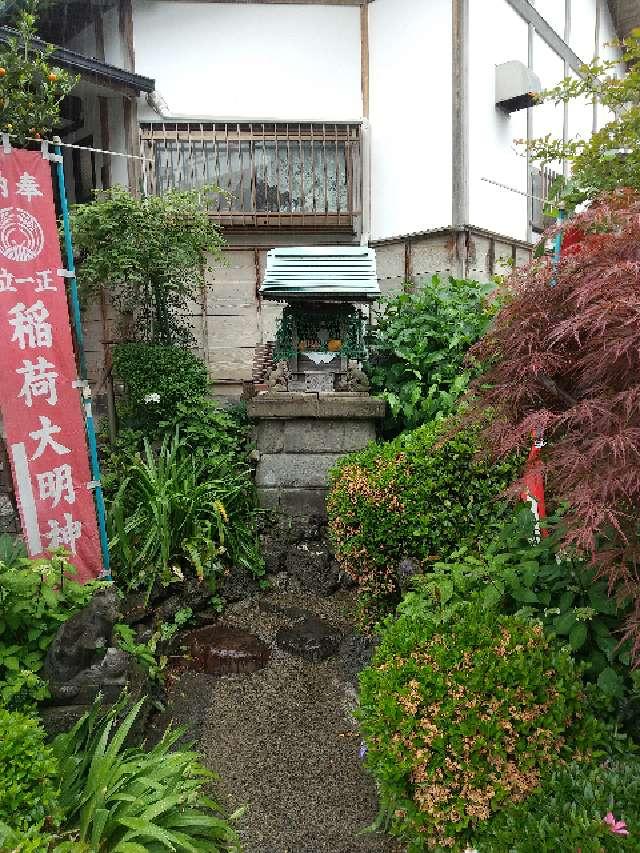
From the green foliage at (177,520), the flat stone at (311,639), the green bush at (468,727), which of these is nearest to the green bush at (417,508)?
the flat stone at (311,639)

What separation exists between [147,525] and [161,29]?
799 cm

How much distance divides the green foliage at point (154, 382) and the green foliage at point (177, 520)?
1.78ft

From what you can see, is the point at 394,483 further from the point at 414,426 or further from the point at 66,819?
the point at 66,819

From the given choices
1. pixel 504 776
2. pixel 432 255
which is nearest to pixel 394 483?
pixel 504 776

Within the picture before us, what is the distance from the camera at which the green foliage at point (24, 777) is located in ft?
9.67

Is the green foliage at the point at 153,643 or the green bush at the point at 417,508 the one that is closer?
the green foliage at the point at 153,643

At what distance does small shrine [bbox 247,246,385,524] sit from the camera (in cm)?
710

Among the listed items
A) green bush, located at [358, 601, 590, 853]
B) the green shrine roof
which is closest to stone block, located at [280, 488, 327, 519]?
the green shrine roof

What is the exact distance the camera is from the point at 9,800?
295cm

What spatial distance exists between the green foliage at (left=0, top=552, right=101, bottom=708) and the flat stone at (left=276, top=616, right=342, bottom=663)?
221 centimetres

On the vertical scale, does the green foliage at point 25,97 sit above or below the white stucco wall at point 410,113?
below

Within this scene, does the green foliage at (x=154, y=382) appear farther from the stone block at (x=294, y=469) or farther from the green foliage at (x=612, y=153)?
the green foliage at (x=612, y=153)

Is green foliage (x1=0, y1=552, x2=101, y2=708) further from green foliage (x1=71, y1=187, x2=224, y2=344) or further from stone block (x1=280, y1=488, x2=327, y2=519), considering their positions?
green foliage (x1=71, y1=187, x2=224, y2=344)

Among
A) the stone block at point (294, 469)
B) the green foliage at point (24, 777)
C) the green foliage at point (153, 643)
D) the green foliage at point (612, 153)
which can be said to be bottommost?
the green foliage at point (153, 643)
